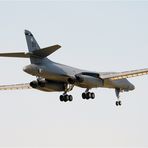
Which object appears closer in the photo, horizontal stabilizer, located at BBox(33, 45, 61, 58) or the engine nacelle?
horizontal stabilizer, located at BBox(33, 45, 61, 58)

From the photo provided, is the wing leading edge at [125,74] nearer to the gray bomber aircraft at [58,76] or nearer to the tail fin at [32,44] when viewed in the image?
the gray bomber aircraft at [58,76]

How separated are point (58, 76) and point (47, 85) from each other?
2.67m

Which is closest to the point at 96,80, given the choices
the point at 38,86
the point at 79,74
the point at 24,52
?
the point at 79,74

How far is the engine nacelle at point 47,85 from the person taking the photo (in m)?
48.5

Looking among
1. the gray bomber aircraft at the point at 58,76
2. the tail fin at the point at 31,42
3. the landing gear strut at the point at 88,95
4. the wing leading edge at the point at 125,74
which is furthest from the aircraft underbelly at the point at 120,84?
the tail fin at the point at 31,42

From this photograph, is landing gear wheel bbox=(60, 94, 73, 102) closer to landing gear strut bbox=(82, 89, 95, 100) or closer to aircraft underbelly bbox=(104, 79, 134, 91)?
landing gear strut bbox=(82, 89, 95, 100)

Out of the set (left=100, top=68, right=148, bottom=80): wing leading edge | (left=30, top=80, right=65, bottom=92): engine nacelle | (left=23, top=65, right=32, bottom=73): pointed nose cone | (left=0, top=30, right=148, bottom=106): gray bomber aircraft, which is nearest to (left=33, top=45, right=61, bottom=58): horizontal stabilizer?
(left=0, top=30, right=148, bottom=106): gray bomber aircraft

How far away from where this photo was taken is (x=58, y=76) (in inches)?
1836

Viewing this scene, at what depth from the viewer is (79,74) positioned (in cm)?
4888

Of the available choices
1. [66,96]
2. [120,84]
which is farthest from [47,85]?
[120,84]

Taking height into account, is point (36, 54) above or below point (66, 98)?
above

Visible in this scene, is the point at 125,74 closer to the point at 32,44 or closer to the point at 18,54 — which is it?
the point at 32,44

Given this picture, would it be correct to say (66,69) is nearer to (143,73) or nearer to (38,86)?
(38,86)

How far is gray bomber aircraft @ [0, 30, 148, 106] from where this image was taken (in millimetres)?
44531
